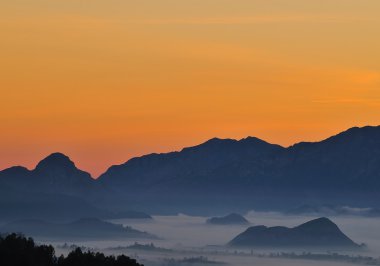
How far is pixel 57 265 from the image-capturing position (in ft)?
650

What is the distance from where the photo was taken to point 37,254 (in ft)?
654

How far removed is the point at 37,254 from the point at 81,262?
6220 millimetres

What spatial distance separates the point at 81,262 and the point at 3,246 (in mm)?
10712

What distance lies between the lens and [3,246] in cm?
19738

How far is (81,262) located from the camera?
651 ft

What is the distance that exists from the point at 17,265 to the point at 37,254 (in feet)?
41.2

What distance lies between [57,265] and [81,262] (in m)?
3.26

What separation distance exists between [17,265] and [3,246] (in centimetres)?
1107

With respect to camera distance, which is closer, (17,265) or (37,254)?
(17,265)
